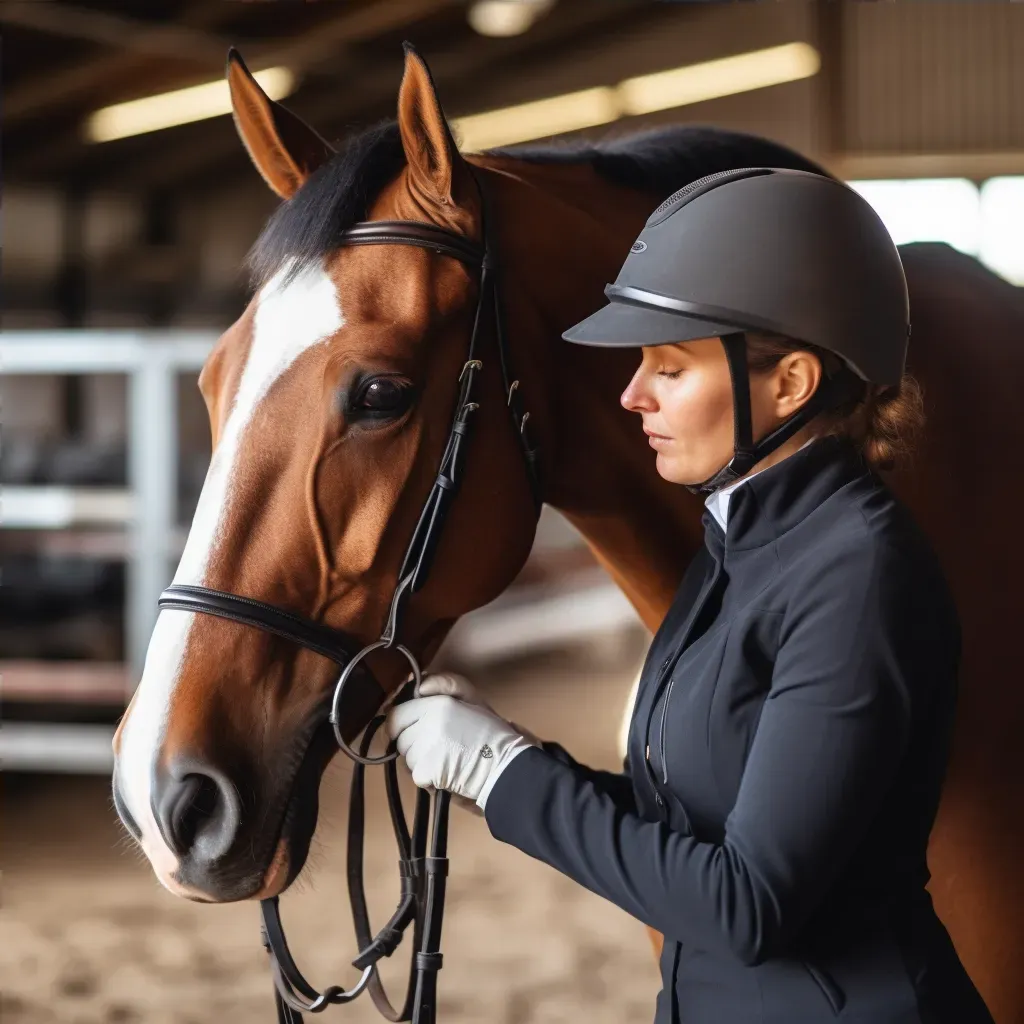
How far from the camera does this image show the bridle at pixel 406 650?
1044 mm

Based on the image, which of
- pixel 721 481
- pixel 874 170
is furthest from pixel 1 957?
pixel 874 170

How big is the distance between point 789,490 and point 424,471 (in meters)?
A: 0.38

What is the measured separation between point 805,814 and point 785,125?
10.1 metres

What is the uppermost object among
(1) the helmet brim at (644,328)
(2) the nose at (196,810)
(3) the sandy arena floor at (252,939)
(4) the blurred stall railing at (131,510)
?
(1) the helmet brim at (644,328)

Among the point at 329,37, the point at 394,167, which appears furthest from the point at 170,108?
the point at 394,167

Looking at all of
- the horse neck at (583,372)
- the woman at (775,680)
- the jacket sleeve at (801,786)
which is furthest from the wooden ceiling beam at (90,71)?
the jacket sleeve at (801,786)

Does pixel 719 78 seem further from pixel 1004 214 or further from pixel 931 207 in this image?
pixel 1004 214

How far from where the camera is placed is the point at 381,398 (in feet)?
3.58

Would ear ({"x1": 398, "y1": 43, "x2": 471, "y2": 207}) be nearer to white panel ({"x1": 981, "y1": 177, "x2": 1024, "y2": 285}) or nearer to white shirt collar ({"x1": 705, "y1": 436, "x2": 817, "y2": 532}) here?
white shirt collar ({"x1": 705, "y1": 436, "x2": 817, "y2": 532})

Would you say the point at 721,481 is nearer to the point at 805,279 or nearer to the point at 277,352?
the point at 805,279

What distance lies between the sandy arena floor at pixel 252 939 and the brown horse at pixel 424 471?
1.62 m

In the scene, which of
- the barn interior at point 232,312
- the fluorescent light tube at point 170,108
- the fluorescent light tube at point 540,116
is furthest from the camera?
the fluorescent light tube at point 540,116

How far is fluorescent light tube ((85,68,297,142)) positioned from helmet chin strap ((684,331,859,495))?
764cm

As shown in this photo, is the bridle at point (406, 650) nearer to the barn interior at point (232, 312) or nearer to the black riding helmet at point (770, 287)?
the barn interior at point (232, 312)
